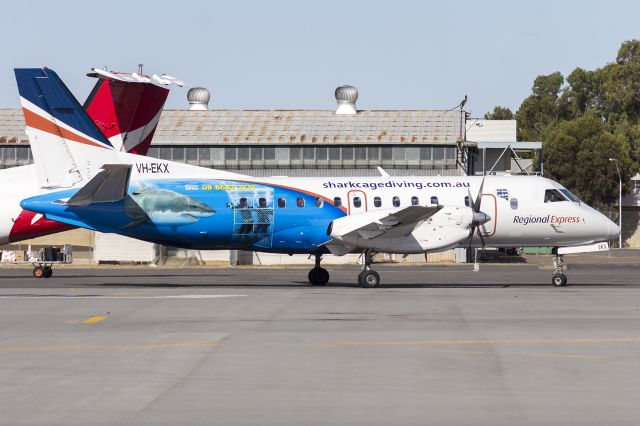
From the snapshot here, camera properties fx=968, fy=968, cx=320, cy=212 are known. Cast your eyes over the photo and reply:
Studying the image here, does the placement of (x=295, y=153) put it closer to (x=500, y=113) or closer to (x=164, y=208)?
(x=164, y=208)

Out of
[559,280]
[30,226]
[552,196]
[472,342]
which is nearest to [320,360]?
[472,342]

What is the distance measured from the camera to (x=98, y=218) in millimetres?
31812

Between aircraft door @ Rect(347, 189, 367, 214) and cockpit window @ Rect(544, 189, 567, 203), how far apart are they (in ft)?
21.2

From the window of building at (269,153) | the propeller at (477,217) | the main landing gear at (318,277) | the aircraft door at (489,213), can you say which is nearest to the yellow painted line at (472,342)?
the propeller at (477,217)

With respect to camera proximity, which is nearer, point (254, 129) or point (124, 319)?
point (124, 319)

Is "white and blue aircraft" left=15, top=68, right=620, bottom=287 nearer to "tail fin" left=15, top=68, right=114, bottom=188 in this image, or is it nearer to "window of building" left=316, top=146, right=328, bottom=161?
"tail fin" left=15, top=68, right=114, bottom=188

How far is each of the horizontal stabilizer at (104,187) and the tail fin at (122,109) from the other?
10.5 metres

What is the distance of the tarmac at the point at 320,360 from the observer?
35.7 feet

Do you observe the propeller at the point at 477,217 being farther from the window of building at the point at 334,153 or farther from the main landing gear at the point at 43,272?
the window of building at the point at 334,153

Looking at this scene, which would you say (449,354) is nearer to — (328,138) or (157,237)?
(157,237)

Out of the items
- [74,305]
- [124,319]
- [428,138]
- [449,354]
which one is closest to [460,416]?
[449,354]

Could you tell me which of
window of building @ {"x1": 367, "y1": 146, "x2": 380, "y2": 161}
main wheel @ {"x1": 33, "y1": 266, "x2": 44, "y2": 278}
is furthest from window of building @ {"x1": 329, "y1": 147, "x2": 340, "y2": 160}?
main wheel @ {"x1": 33, "y1": 266, "x2": 44, "y2": 278}

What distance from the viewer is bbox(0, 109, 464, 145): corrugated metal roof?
242 ft

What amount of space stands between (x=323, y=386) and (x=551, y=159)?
101192 millimetres
